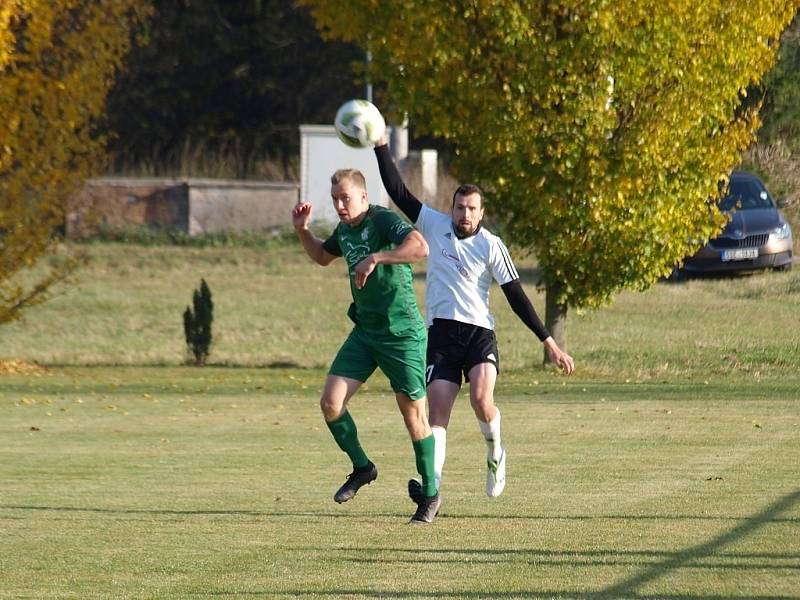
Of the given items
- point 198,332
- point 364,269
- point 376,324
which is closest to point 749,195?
point 198,332

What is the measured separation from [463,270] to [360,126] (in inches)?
47.5

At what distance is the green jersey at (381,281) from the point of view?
906cm

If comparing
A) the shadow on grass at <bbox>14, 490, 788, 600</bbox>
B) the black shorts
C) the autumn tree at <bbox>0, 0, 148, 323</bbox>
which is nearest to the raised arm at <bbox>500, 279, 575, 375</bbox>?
the black shorts

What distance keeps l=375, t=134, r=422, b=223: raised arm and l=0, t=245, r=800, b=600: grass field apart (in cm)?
196

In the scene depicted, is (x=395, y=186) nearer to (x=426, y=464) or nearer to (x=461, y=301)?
(x=461, y=301)

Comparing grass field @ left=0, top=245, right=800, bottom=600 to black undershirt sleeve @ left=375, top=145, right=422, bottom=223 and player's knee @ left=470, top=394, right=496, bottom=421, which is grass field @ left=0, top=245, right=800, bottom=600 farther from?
black undershirt sleeve @ left=375, top=145, right=422, bottom=223

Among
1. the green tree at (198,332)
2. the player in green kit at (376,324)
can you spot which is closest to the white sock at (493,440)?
the player in green kit at (376,324)

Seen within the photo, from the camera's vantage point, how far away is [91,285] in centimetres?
3738

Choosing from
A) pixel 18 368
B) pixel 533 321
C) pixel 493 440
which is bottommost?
pixel 18 368

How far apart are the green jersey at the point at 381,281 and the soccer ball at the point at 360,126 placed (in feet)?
2.83

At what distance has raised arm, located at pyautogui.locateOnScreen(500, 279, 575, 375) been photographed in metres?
9.36

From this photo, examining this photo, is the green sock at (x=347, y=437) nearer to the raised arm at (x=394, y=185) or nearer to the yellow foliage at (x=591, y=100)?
the raised arm at (x=394, y=185)

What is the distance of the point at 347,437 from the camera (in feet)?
31.1

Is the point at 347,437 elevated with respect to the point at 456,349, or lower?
lower
